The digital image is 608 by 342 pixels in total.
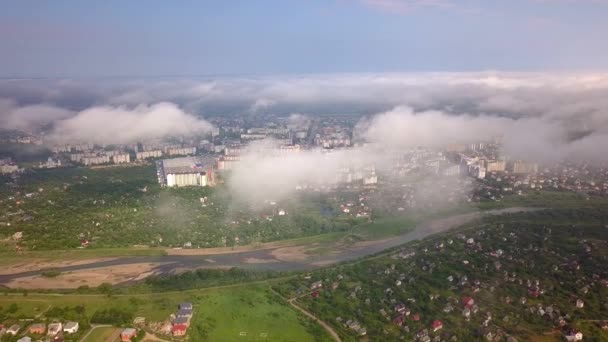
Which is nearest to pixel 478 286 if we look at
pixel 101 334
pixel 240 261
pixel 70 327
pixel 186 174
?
pixel 240 261

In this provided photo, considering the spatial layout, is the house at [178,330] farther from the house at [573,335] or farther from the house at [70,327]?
the house at [573,335]

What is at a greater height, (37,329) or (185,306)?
(37,329)

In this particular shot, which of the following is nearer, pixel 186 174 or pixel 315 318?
pixel 315 318

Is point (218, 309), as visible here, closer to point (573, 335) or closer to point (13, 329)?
point (13, 329)

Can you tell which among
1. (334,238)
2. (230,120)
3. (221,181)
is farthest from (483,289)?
(230,120)

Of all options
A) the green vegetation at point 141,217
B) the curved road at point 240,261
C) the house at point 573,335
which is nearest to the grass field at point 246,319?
the curved road at point 240,261

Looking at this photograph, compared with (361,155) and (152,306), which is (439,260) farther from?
(361,155)
